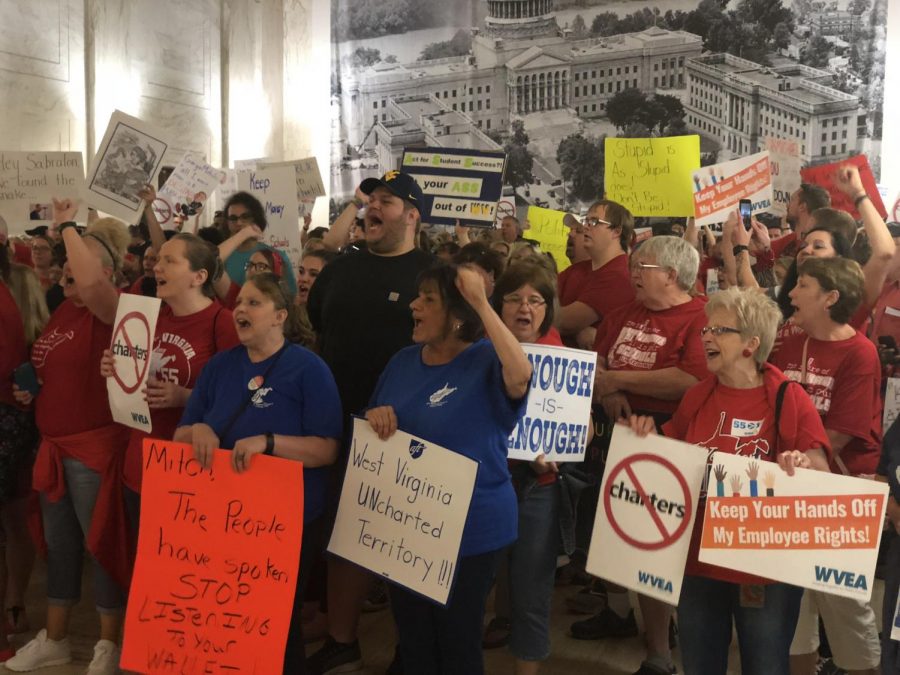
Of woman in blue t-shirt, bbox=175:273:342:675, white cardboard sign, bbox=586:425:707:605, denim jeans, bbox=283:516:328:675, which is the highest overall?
woman in blue t-shirt, bbox=175:273:342:675

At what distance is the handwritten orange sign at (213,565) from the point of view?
3.25 metres

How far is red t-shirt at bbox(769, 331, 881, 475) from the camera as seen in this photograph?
3.43 meters

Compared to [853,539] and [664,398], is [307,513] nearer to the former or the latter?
[664,398]

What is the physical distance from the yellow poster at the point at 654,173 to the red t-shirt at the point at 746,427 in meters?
3.31

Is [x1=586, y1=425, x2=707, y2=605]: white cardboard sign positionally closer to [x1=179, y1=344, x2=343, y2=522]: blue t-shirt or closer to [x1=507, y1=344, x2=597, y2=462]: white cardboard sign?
[x1=507, y1=344, x2=597, y2=462]: white cardboard sign

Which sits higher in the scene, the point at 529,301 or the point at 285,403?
the point at 529,301

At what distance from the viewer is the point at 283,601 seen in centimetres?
325

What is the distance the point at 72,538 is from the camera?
4.27 m

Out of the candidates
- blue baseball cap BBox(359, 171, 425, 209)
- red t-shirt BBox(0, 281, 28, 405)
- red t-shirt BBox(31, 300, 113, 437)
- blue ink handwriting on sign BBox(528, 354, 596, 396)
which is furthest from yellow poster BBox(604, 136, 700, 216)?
red t-shirt BBox(0, 281, 28, 405)

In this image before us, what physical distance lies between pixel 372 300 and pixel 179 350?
32.0 inches

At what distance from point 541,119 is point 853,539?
543 inches

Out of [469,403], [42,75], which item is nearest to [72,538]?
[469,403]

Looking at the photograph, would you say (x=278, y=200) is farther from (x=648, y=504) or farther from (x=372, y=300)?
(x=648, y=504)

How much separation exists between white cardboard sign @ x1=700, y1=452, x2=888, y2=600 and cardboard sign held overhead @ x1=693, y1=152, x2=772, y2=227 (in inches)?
125
